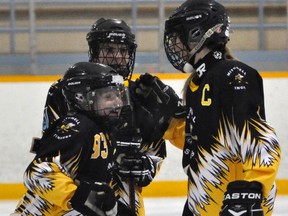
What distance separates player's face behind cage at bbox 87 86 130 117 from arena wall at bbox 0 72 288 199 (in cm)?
329

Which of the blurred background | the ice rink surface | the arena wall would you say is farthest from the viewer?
the blurred background

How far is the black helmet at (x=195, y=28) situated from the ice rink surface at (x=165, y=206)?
2.60 m

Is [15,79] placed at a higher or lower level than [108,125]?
lower

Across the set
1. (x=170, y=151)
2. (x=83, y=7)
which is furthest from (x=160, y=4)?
(x=170, y=151)

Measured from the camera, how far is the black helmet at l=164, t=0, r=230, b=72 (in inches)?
93.2

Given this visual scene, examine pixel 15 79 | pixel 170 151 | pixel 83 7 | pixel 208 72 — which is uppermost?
pixel 208 72

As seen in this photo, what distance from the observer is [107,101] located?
246 cm

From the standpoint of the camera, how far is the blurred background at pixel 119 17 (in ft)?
20.1

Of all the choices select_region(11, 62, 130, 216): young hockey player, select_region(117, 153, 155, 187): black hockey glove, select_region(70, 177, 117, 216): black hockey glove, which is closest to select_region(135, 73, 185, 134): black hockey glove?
select_region(117, 153, 155, 187): black hockey glove

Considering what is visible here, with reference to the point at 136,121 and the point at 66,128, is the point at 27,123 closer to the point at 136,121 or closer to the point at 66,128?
the point at 136,121

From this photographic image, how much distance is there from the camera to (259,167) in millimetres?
2105

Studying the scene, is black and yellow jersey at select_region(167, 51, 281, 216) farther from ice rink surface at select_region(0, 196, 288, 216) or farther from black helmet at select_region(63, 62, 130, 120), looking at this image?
ice rink surface at select_region(0, 196, 288, 216)

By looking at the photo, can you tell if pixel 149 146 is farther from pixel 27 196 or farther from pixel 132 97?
pixel 27 196

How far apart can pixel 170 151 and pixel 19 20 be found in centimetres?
162
